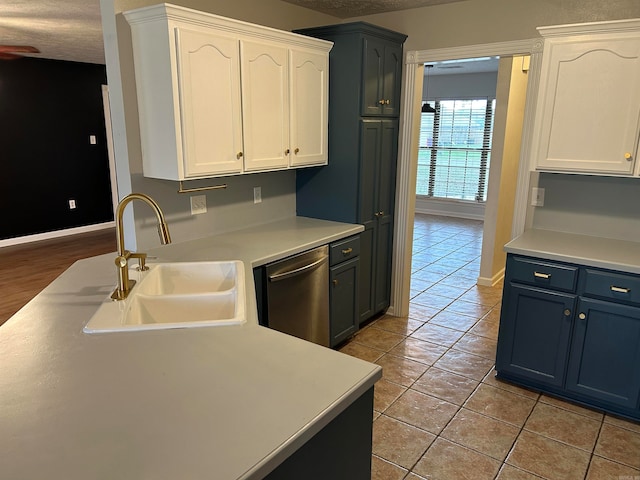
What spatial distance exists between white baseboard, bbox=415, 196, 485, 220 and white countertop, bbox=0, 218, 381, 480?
7397 mm

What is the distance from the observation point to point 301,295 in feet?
9.29

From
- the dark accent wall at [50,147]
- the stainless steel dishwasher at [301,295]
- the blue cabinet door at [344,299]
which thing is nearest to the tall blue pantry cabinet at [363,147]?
the blue cabinet door at [344,299]

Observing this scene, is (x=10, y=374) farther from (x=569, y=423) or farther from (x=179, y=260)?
(x=569, y=423)

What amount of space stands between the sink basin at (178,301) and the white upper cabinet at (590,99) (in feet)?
6.41

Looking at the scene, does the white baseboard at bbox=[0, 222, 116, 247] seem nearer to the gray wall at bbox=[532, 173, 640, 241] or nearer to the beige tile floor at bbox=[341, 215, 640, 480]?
the beige tile floor at bbox=[341, 215, 640, 480]

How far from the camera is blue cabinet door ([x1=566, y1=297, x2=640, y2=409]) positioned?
245 cm

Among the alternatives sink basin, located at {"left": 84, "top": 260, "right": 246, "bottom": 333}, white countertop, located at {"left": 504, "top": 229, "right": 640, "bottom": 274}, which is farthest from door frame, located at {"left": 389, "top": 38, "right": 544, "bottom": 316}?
sink basin, located at {"left": 84, "top": 260, "right": 246, "bottom": 333}

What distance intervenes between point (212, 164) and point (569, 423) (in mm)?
2407

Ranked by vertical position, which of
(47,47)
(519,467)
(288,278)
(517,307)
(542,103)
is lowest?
(519,467)

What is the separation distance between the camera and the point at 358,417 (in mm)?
1302

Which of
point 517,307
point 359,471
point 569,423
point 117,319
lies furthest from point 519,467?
point 117,319

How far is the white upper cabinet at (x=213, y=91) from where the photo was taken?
89.5 inches

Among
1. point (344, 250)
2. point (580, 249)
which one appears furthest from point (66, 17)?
point (580, 249)

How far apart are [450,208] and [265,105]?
6.57 m
